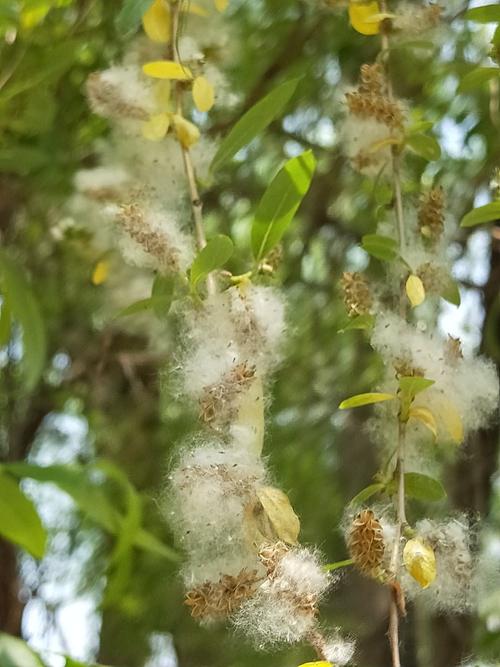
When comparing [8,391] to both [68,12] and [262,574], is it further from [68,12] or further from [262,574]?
[262,574]

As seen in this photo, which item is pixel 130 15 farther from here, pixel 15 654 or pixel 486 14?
pixel 15 654

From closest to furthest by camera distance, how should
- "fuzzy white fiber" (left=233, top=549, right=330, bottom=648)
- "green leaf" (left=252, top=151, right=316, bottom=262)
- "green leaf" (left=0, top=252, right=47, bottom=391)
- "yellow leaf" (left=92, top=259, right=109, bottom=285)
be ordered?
"fuzzy white fiber" (left=233, top=549, right=330, bottom=648)
"green leaf" (left=252, top=151, right=316, bottom=262)
"green leaf" (left=0, top=252, right=47, bottom=391)
"yellow leaf" (left=92, top=259, right=109, bottom=285)

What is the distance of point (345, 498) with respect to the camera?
0.85m

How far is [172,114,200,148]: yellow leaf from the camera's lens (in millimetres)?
453

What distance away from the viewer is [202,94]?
17.7 inches

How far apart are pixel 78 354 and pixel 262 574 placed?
66 cm

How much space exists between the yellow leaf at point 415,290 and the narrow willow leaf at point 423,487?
2.8 inches

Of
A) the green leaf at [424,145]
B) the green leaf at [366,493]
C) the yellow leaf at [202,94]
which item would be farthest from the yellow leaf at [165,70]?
the green leaf at [366,493]

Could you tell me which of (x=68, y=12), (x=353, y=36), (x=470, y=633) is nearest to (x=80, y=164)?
(x=68, y=12)

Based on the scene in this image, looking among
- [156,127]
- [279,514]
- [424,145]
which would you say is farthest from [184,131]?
[279,514]

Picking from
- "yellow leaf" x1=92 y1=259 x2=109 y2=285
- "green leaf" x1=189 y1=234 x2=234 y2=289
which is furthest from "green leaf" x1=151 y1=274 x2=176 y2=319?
"yellow leaf" x1=92 y1=259 x2=109 y2=285

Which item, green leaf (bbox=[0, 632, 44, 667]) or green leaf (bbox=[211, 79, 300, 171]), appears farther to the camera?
green leaf (bbox=[211, 79, 300, 171])

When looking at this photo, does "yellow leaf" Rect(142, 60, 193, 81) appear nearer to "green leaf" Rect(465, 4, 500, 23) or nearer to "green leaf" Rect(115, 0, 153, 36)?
"green leaf" Rect(115, 0, 153, 36)

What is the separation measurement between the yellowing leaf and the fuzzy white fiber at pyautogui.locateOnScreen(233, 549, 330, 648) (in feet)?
0.05
